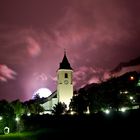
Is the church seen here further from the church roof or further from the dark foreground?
the dark foreground

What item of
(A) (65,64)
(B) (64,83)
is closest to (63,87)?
(B) (64,83)

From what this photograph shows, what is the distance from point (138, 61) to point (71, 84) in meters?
67.7

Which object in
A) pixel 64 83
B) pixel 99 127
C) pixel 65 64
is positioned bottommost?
pixel 99 127

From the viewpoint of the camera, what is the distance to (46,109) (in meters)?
109

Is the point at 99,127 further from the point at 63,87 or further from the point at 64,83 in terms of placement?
the point at 64,83

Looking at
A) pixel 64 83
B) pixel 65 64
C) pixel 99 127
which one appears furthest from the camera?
pixel 65 64

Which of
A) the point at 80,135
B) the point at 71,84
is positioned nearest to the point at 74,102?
the point at 71,84

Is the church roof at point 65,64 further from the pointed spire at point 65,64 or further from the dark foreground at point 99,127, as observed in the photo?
the dark foreground at point 99,127

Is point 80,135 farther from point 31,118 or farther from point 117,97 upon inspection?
point 31,118

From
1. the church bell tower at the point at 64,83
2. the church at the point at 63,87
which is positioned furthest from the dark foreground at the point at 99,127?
the church at the point at 63,87

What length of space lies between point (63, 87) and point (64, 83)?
4.43 ft

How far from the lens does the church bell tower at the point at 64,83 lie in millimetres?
103062

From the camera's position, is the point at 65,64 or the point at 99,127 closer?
the point at 99,127

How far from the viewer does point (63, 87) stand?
105 meters
